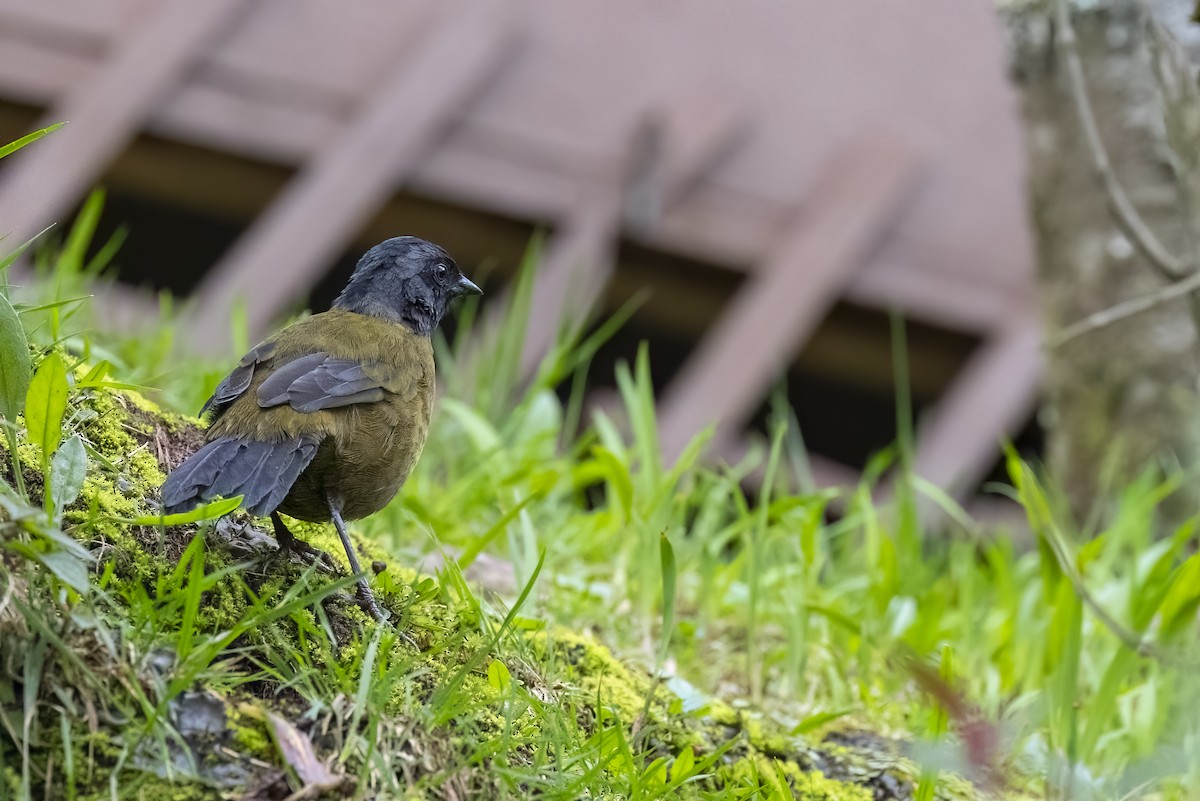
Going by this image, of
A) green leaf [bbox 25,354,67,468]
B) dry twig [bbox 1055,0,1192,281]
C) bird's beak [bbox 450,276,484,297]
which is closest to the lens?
green leaf [bbox 25,354,67,468]

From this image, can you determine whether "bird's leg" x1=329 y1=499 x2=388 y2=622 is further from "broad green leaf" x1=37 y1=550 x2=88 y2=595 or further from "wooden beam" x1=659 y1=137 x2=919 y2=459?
"wooden beam" x1=659 y1=137 x2=919 y2=459

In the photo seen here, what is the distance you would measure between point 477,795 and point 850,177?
4.13 meters

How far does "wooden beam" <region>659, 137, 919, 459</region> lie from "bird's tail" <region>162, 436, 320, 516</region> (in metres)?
2.76

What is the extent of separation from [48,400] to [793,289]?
3638 mm

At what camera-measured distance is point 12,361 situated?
1.78 metres

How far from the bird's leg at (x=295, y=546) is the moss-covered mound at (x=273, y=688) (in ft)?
0.11

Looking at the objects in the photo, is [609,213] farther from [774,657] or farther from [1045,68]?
[774,657]

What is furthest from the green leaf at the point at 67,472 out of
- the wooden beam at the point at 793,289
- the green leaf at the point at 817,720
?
the wooden beam at the point at 793,289

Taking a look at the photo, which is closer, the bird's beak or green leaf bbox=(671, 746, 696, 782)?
green leaf bbox=(671, 746, 696, 782)

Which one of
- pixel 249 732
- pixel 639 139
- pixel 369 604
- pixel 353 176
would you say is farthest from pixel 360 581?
pixel 639 139

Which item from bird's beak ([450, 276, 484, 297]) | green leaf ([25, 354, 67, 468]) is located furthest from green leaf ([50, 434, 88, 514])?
bird's beak ([450, 276, 484, 297])

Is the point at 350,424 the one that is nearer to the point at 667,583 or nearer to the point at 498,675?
the point at 498,675

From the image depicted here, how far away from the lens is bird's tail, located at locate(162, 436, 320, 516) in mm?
1814

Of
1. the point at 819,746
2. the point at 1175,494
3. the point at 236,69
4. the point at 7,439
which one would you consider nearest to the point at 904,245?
the point at 1175,494
